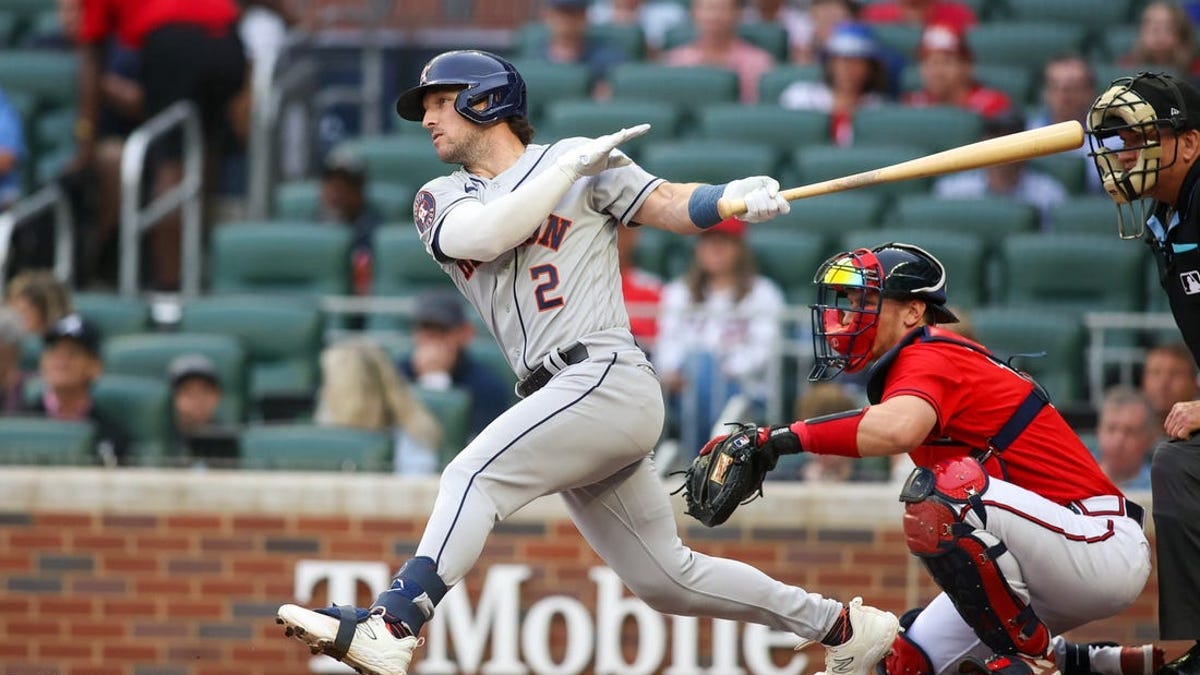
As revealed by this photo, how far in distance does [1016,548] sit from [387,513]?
3.50m

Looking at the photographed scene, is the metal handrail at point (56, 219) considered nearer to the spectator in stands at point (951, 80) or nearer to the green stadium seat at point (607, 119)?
the green stadium seat at point (607, 119)

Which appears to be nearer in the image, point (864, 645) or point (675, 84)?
point (864, 645)

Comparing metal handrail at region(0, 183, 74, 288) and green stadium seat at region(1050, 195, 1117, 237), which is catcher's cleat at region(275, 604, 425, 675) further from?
metal handrail at region(0, 183, 74, 288)

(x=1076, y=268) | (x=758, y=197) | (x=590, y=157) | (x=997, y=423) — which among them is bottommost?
(x=997, y=423)

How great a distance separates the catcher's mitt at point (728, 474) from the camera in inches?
189

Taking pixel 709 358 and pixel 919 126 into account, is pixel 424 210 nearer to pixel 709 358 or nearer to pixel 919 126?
pixel 709 358

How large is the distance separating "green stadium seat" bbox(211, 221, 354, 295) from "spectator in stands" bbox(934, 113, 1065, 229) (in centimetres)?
309

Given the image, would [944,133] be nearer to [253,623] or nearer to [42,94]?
[253,623]

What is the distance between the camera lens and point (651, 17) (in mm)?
11789

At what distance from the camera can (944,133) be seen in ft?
31.8

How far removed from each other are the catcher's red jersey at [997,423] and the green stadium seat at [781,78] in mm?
5638

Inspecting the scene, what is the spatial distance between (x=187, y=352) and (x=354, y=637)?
4.35 meters

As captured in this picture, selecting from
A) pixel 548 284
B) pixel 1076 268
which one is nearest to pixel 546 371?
pixel 548 284

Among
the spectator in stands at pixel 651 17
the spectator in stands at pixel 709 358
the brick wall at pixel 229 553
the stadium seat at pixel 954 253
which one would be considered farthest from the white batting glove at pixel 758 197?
the spectator in stands at pixel 651 17
